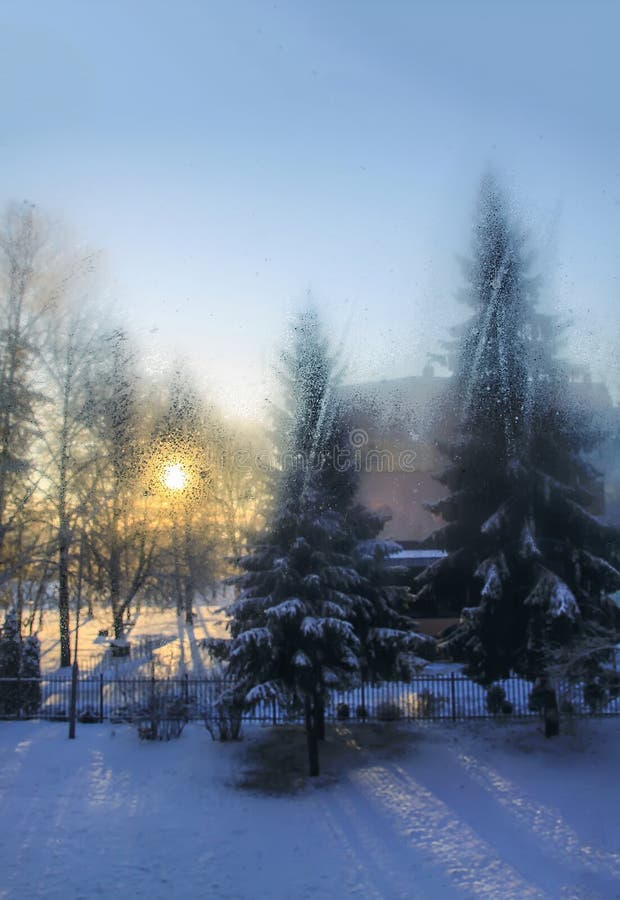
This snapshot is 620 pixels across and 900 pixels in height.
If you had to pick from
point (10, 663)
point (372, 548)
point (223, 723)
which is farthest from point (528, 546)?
point (10, 663)

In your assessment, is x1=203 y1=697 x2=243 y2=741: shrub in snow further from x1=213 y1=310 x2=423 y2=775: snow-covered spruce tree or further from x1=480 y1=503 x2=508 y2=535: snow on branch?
x1=480 y1=503 x2=508 y2=535: snow on branch

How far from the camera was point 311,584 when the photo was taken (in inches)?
530

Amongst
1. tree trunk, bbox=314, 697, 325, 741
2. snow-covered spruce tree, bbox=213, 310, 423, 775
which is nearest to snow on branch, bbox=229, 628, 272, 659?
snow-covered spruce tree, bbox=213, 310, 423, 775

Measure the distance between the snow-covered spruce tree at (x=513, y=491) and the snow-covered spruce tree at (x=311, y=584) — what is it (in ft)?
6.00

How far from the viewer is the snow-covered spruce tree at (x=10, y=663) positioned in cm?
1747

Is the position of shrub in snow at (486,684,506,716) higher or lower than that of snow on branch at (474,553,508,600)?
lower

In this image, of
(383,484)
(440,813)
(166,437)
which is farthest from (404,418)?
(440,813)

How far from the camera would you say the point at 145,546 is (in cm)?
2980

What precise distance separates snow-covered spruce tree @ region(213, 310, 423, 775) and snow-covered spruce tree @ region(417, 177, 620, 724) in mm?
1829

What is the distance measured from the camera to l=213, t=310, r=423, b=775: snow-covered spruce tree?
13.1m

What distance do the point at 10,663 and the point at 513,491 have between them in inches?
530

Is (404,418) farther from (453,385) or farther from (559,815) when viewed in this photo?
(559,815)

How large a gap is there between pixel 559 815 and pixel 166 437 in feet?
63.3

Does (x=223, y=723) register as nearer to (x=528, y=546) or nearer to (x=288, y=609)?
(x=288, y=609)
